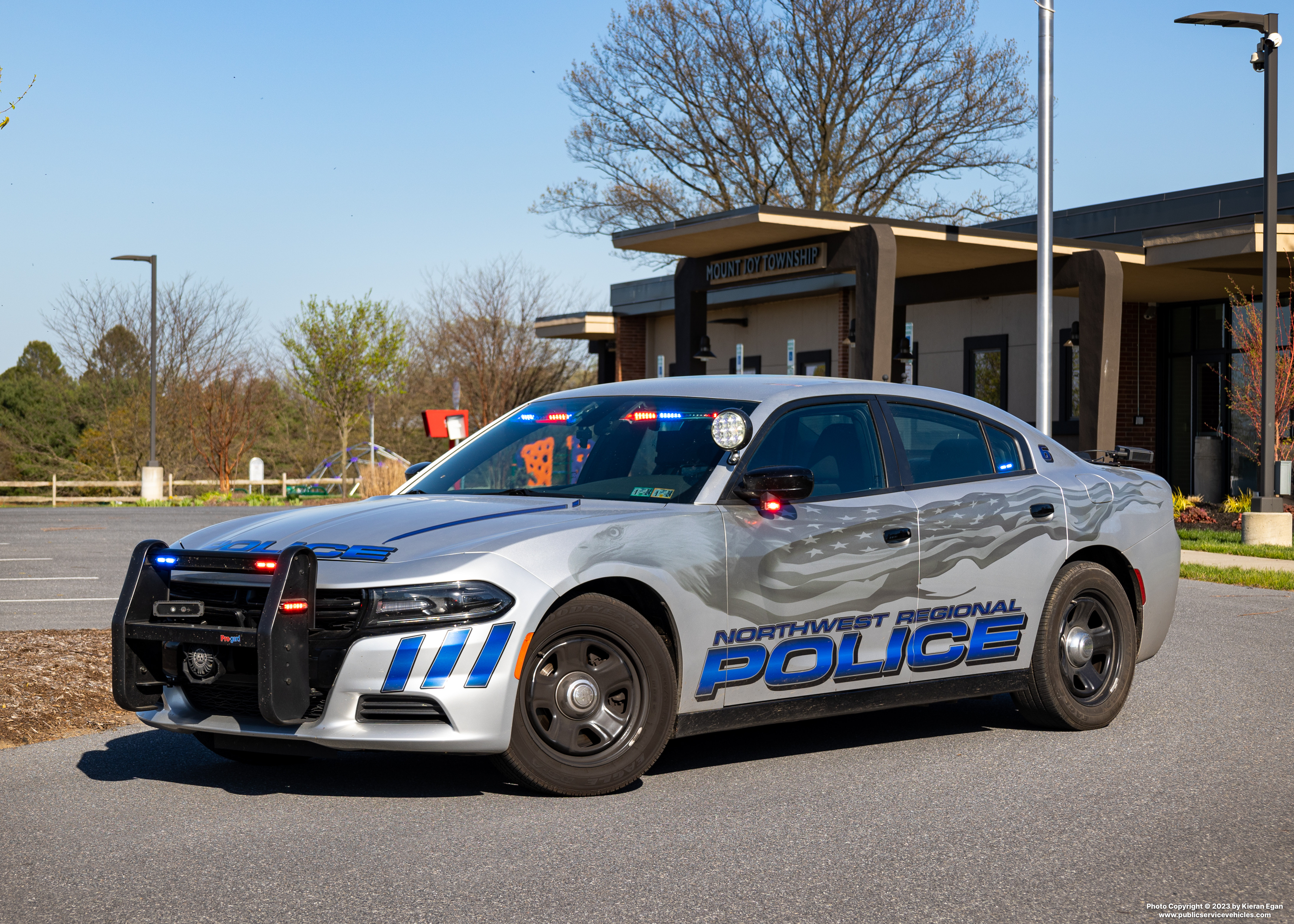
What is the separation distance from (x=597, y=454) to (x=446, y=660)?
1678 mm

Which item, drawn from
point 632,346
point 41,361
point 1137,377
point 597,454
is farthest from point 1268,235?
point 41,361

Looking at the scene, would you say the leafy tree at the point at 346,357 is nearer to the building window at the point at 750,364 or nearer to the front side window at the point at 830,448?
the building window at the point at 750,364

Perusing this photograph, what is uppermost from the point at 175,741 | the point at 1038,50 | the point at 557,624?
the point at 1038,50

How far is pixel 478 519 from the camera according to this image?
18.6ft

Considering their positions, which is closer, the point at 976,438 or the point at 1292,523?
the point at 976,438

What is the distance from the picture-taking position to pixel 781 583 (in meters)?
6.01

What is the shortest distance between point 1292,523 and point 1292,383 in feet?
10.2

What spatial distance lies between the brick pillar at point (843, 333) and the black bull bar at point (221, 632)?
87.5ft

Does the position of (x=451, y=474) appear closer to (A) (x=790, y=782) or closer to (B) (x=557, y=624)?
(B) (x=557, y=624)

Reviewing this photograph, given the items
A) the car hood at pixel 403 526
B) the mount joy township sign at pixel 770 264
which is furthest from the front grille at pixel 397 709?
the mount joy township sign at pixel 770 264

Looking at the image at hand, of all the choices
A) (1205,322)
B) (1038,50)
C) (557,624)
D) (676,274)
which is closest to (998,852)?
(557,624)

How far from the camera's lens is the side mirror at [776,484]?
5852mm

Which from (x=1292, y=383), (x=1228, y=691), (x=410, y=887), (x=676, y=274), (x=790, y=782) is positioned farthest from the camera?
(x=676, y=274)

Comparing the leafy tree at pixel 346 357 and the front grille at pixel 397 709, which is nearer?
the front grille at pixel 397 709
